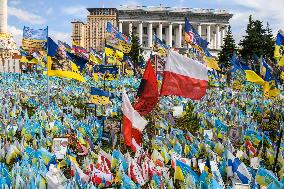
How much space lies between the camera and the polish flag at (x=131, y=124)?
9.44m

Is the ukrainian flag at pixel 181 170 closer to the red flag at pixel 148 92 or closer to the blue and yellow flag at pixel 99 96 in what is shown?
the red flag at pixel 148 92

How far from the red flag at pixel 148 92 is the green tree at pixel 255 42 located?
36773 mm

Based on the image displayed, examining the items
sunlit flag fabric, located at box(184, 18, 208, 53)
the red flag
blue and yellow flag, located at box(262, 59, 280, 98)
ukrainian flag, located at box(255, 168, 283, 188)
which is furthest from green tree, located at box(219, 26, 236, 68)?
ukrainian flag, located at box(255, 168, 283, 188)

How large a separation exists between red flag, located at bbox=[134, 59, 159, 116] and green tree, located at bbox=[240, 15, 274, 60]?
121 ft

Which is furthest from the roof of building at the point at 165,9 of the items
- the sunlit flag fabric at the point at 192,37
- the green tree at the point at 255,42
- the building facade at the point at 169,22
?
the sunlit flag fabric at the point at 192,37

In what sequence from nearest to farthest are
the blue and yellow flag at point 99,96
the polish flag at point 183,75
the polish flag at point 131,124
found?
the polish flag at point 183,75, the polish flag at point 131,124, the blue and yellow flag at point 99,96

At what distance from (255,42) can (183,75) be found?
39.9 metres

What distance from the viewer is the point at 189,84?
29.2 ft

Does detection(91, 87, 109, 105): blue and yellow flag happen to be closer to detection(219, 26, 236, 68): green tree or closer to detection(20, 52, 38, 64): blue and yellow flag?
detection(20, 52, 38, 64): blue and yellow flag

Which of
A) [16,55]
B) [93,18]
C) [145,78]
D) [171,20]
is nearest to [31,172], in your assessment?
[145,78]

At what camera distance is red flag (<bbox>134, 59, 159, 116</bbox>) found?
9.58 m

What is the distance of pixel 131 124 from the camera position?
31.2 ft

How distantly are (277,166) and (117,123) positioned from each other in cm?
459

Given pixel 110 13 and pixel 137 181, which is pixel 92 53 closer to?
pixel 137 181
